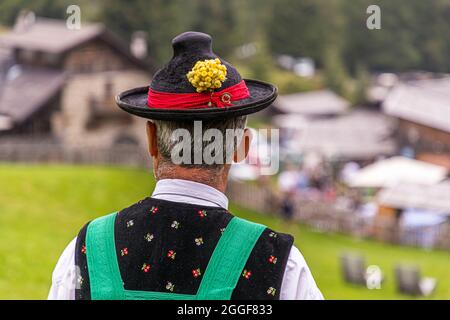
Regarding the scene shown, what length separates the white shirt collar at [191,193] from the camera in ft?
9.78

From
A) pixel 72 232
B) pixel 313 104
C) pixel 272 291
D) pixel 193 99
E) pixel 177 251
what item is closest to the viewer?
pixel 272 291

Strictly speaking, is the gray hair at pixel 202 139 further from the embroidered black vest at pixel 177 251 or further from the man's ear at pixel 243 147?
the embroidered black vest at pixel 177 251

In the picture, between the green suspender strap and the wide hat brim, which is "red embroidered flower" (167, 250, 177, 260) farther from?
the wide hat brim

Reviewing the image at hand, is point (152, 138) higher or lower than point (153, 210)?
higher

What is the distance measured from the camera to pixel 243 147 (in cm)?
308

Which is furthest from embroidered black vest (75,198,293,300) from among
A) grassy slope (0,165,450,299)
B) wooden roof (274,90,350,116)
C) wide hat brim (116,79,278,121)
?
wooden roof (274,90,350,116)

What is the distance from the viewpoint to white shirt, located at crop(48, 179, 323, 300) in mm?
2801

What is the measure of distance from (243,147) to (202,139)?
19 centimetres

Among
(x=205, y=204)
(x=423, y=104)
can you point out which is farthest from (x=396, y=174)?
(x=205, y=204)

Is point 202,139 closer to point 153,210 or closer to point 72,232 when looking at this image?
point 153,210

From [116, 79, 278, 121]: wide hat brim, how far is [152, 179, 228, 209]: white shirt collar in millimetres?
221

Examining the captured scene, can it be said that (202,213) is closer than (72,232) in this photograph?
Yes
